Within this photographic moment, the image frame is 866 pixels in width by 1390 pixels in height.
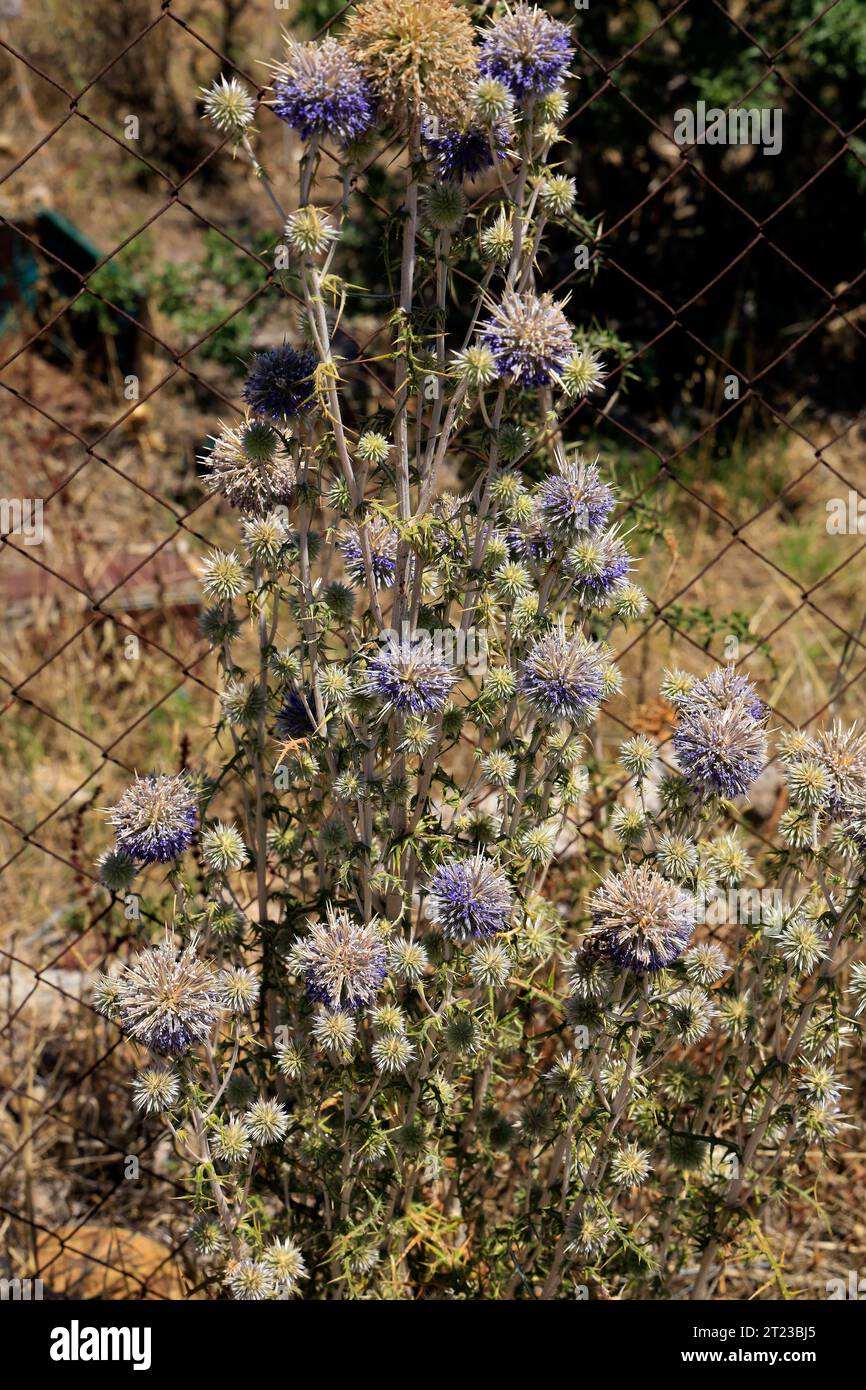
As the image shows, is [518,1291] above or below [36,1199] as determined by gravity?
below

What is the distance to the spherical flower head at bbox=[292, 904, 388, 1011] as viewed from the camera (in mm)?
1902

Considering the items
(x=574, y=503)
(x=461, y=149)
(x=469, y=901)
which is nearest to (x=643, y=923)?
(x=469, y=901)

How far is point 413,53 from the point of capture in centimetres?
169

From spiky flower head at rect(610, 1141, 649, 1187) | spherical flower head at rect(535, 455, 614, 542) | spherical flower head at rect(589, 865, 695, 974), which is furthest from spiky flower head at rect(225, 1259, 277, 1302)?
spherical flower head at rect(535, 455, 614, 542)

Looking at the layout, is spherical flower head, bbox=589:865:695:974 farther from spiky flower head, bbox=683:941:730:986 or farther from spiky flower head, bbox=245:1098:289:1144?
spiky flower head, bbox=245:1098:289:1144

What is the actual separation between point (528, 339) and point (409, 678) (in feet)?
1.58

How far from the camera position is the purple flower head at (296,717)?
2.12 m

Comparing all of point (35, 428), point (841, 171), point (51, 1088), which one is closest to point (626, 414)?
point (841, 171)

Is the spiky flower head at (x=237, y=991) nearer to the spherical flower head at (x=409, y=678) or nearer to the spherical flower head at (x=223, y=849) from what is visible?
the spherical flower head at (x=223, y=849)

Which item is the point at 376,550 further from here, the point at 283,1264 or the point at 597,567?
the point at 283,1264

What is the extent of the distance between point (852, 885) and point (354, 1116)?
869 mm

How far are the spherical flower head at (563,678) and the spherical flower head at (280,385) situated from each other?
19.3 inches

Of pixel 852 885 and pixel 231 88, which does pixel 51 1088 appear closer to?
pixel 852 885

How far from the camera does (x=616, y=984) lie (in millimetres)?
2014
